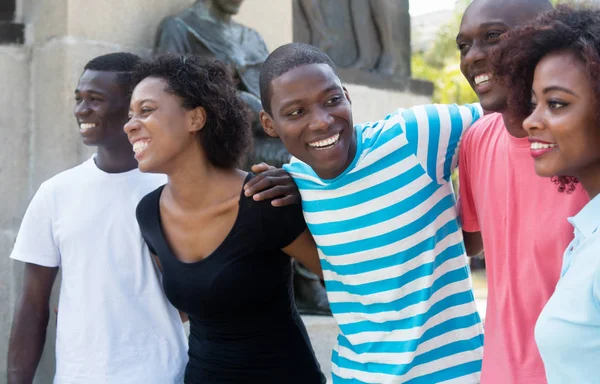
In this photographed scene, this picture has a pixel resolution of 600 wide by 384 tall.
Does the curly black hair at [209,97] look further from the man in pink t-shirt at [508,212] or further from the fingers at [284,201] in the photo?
the man in pink t-shirt at [508,212]

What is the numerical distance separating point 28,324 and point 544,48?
6.57 feet

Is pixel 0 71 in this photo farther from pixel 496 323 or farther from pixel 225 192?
pixel 496 323

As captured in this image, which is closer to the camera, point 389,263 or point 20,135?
point 389,263

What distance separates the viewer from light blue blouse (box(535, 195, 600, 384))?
149 centimetres

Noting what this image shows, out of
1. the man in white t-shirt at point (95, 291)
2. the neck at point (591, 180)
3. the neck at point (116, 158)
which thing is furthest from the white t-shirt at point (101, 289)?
the neck at point (591, 180)

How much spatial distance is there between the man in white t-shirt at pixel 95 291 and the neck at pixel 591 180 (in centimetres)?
153

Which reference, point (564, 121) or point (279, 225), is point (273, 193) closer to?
point (279, 225)

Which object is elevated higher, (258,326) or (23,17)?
(23,17)

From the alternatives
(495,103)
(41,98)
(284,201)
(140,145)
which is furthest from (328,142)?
(41,98)

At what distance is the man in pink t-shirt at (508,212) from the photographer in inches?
72.5

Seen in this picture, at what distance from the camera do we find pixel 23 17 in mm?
4406

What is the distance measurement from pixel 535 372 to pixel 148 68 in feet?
5.46

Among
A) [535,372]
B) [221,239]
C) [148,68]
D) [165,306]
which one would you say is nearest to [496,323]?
[535,372]

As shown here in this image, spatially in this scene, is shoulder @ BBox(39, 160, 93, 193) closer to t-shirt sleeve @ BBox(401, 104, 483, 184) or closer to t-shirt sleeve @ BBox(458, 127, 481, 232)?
t-shirt sleeve @ BBox(401, 104, 483, 184)
